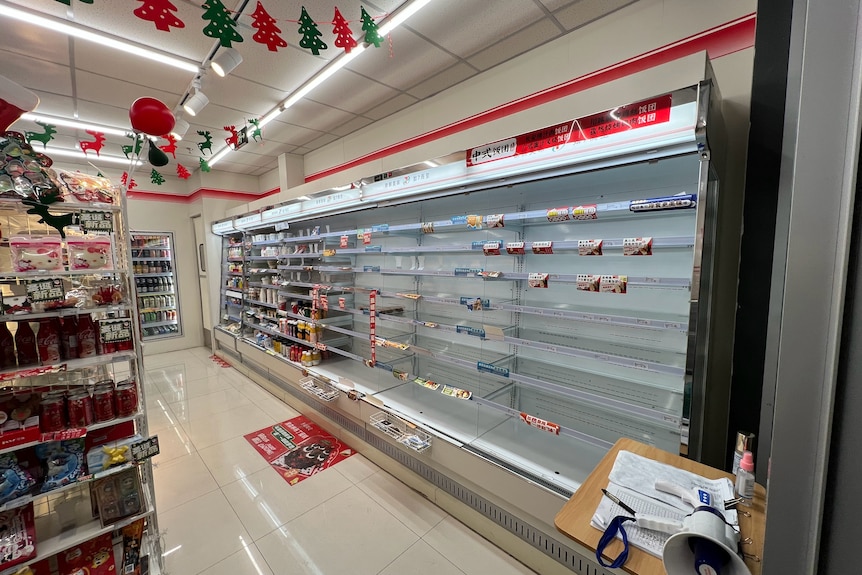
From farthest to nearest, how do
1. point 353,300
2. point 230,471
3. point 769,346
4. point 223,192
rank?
point 223,192 → point 353,300 → point 230,471 → point 769,346

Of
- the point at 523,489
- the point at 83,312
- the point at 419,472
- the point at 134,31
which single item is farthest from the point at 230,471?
the point at 134,31

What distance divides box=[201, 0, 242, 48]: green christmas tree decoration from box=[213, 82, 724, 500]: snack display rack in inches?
47.8

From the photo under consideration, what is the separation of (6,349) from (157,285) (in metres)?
6.59

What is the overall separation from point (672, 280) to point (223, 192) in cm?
740

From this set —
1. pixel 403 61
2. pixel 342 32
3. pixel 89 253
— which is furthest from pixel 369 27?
pixel 89 253

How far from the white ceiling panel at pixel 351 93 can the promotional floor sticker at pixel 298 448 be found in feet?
11.6

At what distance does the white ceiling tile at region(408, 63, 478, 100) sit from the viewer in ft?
9.55

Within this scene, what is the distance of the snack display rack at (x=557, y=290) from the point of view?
1.57 meters

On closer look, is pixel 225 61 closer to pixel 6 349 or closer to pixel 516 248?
pixel 6 349

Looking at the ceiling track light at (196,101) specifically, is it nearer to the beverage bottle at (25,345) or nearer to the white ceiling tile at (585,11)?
the beverage bottle at (25,345)

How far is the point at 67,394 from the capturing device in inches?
71.5

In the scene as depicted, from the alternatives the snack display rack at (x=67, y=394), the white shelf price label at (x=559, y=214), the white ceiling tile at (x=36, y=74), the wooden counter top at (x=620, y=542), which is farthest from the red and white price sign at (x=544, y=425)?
the white ceiling tile at (x=36, y=74)

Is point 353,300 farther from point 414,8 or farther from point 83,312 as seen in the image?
point 414,8

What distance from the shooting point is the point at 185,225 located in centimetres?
711
